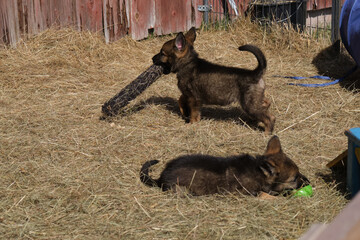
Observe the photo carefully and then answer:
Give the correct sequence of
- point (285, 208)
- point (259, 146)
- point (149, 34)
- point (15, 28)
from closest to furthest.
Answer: point (285, 208)
point (259, 146)
point (15, 28)
point (149, 34)

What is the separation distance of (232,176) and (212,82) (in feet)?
7.59

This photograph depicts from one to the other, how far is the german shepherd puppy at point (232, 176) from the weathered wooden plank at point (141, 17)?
6648 mm

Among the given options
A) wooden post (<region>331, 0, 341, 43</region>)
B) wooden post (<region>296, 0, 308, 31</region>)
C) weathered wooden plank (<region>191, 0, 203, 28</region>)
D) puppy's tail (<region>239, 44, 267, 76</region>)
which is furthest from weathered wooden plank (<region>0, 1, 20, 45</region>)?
wooden post (<region>331, 0, 341, 43</region>)

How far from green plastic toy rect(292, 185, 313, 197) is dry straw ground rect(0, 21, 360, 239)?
8cm

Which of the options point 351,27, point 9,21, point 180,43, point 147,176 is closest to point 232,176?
point 147,176

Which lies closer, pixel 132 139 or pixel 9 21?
pixel 132 139

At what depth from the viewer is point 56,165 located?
17.1 ft

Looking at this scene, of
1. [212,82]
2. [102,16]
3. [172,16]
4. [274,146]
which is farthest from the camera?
[172,16]

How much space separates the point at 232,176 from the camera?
14.5 ft

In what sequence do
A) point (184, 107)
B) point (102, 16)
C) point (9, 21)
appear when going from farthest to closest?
point (102, 16), point (9, 21), point (184, 107)

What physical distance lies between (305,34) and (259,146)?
509 cm

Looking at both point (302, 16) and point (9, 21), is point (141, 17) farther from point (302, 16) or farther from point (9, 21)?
point (302, 16)

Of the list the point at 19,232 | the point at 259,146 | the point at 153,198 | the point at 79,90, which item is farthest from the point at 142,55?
the point at 19,232

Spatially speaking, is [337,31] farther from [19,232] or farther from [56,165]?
[19,232]
